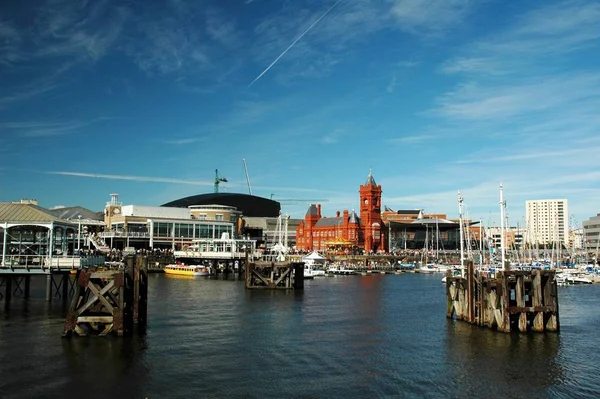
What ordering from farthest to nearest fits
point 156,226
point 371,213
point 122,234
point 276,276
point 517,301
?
point 371,213 < point 156,226 < point 122,234 < point 276,276 < point 517,301

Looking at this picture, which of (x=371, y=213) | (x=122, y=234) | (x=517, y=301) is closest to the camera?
(x=517, y=301)

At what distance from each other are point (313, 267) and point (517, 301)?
8731 centimetres

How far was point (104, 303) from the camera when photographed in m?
36.4

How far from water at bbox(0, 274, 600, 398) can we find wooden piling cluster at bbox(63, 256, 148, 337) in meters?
1.13

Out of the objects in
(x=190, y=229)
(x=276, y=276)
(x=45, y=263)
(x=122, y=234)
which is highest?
(x=190, y=229)

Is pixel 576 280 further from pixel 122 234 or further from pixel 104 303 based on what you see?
pixel 122 234

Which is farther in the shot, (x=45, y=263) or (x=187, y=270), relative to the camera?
(x=187, y=270)

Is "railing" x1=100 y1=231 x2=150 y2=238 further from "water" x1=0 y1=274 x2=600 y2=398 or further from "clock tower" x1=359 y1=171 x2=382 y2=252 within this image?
"water" x1=0 y1=274 x2=600 y2=398

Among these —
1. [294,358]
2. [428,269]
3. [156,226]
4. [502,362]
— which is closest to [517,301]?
[502,362]

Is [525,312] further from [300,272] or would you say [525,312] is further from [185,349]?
[300,272]

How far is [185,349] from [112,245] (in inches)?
4533

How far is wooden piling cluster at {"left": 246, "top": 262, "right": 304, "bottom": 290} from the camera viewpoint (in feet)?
267

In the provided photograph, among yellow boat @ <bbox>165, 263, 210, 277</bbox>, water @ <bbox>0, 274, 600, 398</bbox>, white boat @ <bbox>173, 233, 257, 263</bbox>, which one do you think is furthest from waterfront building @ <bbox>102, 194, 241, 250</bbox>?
water @ <bbox>0, 274, 600, 398</bbox>

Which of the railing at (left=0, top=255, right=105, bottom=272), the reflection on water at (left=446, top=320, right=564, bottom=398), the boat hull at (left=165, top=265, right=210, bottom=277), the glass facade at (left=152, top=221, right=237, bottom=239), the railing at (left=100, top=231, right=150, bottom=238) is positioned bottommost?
the reflection on water at (left=446, top=320, right=564, bottom=398)
